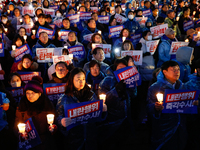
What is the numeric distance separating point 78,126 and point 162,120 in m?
1.31

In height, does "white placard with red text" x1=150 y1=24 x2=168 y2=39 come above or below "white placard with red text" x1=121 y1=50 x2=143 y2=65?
above

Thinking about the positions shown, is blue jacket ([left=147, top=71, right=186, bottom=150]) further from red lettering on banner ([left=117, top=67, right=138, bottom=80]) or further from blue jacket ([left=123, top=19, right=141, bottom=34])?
blue jacket ([left=123, top=19, right=141, bottom=34])

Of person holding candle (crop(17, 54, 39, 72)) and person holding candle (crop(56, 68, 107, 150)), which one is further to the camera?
person holding candle (crop(17, 54, 39, 72))

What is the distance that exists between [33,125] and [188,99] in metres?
2.28

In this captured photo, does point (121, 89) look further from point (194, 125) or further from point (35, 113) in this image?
point (194, 125)

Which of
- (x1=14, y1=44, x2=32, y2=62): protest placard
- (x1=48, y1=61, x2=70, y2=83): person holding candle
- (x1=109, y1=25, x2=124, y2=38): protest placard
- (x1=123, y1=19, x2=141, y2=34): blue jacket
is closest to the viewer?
(x1=48, y1=61, x2=70, y2=83): person holding candle

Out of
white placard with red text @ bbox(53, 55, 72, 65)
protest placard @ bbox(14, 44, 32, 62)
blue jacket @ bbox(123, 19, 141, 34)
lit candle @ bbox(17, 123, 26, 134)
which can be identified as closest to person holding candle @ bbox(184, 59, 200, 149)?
lit candle @ bbox(17, 123, 26, 134)

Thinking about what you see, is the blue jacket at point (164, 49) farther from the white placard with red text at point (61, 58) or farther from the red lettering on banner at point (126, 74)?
the white placard with red text at point (61, 58)

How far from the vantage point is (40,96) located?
117 inches

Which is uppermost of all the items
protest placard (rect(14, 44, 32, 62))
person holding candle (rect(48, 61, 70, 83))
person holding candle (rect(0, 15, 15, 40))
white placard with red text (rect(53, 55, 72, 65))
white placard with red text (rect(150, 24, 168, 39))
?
person holding candle (rect(0, 15, 15, 40))

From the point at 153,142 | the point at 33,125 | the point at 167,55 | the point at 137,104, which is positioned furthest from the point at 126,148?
the point at 167,55

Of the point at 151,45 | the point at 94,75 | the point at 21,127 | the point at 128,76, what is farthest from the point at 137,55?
the point at 21,127

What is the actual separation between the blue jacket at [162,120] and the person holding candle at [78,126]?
→ 989 millimetres

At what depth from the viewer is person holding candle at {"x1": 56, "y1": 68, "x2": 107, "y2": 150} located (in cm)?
275
